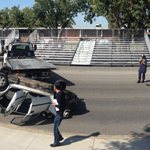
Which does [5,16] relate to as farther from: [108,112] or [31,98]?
[31,98]

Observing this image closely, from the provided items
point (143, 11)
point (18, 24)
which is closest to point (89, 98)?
point (143, 11)

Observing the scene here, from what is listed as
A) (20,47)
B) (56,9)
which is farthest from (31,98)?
(56,9)

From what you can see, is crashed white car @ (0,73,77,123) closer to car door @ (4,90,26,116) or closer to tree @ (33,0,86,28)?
car door @ (4,90,26,116)

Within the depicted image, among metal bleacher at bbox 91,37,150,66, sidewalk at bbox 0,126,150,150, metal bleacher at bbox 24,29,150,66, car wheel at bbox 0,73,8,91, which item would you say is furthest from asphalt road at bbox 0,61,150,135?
metal bleacher at bbox 24,29,150,66

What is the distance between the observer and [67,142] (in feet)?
19.5

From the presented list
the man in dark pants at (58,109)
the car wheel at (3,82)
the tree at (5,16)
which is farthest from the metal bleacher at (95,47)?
the tree at (5,16)

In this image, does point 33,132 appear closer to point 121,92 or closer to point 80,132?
point 80,132

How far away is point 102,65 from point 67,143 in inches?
672

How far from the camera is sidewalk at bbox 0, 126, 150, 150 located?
5637 mm

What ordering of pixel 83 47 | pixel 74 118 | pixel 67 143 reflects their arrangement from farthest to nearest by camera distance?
pixel 83 47 → pixel 74 118 → pixel 67 143

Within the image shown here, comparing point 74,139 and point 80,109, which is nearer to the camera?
point 74,139

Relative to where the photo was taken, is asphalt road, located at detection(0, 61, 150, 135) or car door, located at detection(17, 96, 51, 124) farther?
asphalt road, located at detection(0, 61, 150, 135)

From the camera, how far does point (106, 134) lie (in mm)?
6590

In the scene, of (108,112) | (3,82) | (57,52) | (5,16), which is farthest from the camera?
(5,16)
